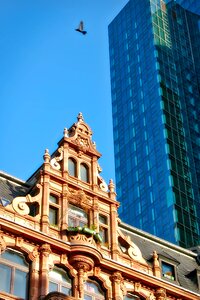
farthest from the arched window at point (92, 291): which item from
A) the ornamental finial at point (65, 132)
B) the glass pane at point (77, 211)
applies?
the ornamental finial at point (65, 132)

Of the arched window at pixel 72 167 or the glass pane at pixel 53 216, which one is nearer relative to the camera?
the glass pane at pixel 53 216

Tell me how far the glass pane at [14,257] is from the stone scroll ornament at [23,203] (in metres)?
2.60

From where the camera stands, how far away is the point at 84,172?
→ 48.3 meters

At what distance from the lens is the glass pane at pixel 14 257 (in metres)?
39.7

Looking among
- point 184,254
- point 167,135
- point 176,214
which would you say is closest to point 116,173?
point 167,135

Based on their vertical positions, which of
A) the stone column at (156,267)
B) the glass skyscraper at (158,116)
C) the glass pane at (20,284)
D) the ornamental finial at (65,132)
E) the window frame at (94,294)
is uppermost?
the glass skyscraper at (158,116)

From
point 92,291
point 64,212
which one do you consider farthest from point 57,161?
Answer: point 92,291

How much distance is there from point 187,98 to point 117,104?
54.0ft

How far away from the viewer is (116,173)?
15788 centimetres

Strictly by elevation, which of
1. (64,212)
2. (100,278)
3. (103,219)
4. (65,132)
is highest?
(65,132)

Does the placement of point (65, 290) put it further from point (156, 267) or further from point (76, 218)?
point (156, 267)

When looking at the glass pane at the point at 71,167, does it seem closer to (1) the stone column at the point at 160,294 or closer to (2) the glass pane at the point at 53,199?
(2) the glass pane at the point at 53,199

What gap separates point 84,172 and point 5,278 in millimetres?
11730

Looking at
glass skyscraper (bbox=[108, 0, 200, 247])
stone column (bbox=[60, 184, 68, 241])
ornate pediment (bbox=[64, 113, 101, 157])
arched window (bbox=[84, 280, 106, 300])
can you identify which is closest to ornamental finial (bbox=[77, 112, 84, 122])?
ornate pediment (bbox=[64, 113, 101, 157])
